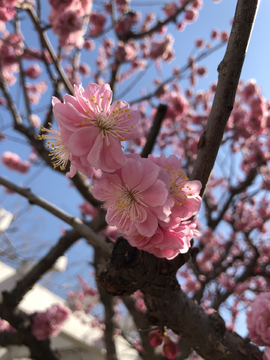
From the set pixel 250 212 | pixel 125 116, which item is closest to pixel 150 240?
pixel 125 116

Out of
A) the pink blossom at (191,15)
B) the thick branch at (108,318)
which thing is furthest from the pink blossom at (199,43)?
the thick branch at (108,318)

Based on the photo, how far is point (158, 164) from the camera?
0.92 metres

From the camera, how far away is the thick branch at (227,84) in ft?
3.20

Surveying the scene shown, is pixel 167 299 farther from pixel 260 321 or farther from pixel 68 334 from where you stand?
pixel 68 334

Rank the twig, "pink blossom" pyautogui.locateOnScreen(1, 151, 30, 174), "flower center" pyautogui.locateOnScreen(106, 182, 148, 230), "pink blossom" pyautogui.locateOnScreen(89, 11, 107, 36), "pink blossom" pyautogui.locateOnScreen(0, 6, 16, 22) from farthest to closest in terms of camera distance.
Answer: "pink blossom" pyautogui.locateOnScreen(1, 151, 30, 174) → "pink blossom" pyautogui.locateOnScreen(89, 11, 107, 36) → "pink blossom" pyautogui.locateOnScreen(0, 6, 16, 22) → the twig → "flower center" pyautogui.locateOnScreen(106, 182, 148, 230)

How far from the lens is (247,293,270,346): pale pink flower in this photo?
1.22m

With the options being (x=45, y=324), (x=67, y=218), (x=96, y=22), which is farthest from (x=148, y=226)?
(x=96, y=22)

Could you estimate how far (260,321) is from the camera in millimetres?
1233

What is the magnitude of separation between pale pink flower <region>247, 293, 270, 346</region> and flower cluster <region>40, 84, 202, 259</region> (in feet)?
2.21

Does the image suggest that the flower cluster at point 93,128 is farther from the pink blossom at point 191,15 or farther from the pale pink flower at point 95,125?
the pink blossom at point 191,15

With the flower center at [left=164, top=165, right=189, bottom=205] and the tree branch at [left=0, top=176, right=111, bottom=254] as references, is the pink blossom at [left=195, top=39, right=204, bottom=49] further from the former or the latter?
the flower center at [left=164, top=165, right=189, bottom=205]

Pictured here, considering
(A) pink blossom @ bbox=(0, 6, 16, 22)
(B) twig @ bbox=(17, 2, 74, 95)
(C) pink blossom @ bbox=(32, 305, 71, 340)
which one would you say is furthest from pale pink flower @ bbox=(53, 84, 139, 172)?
(A) pink blossom @ bbox=(0, 6, 16, 22)

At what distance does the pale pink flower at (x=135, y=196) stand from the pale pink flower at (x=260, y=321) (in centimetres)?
86

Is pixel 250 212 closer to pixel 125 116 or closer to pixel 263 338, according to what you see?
pixel 263 338
